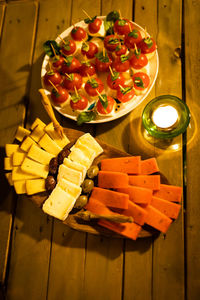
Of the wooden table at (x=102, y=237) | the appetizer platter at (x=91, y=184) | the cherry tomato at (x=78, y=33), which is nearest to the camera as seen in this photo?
the appetizer platter at (x=91, y=184)

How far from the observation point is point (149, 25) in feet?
5.01

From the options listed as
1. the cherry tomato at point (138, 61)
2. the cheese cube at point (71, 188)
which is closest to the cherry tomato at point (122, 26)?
the cherry tomato at point (138, 61)

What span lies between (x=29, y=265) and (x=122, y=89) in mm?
1057

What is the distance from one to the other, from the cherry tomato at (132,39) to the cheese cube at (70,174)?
73cm

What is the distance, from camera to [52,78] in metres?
1.35

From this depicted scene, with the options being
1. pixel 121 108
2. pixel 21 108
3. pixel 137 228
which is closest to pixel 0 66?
pixel 21 108

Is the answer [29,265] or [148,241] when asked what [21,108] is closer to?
[29,265]

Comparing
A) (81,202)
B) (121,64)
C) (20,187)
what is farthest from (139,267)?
(121,64)

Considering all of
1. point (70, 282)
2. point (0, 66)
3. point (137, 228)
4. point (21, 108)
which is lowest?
point (70, 282)

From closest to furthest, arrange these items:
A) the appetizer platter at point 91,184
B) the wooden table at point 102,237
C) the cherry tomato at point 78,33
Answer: the appetizer platter at point 91,184 < the wooden table at point 102,237 < the cherry tomato at point 78,33

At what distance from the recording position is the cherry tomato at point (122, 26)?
1.34m

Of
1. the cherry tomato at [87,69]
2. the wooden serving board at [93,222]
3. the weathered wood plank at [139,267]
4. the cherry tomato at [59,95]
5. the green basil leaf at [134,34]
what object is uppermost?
the green basil leaf at [134,34]

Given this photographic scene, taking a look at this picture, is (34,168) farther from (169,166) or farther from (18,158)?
(169,166)

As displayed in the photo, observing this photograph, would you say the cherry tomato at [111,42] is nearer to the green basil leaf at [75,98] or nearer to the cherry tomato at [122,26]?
the cherry tomato at [122,26]
